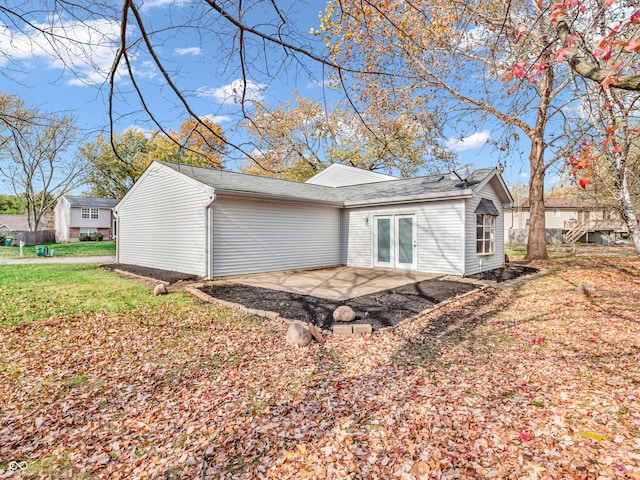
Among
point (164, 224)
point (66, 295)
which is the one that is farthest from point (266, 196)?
point (66, 295)

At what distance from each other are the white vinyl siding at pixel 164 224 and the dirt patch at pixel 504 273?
899 centimetres

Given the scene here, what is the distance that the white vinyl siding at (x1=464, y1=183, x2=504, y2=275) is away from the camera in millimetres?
10703

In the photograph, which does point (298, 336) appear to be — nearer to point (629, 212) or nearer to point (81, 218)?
point (629, 212)

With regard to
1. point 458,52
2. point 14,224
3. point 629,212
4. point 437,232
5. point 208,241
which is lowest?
point 208,241

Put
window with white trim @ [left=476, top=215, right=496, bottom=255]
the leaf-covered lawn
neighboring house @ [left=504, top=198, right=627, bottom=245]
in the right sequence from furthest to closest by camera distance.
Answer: neighboring house @ [left=504, top=198, right=627, bottom=245], window with white trim @ [left=476, top=215, right=496, bottom=255], the leaf-covered lawn

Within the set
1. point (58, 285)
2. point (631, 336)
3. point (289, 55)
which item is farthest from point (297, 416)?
point (58, 285)

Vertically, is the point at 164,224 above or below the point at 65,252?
above

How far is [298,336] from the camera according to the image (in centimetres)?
471

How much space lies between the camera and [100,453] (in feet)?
8.39

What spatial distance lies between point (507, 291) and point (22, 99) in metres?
14.4

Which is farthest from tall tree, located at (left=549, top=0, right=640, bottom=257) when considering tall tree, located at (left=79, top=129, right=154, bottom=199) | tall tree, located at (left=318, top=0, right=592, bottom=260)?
tall tree, located at (left=79, top=129, right=154, bottom=199)

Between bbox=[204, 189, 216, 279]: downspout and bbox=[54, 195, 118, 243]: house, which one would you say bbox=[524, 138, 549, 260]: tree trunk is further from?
bbox=[54, 195, 118, 243]: house

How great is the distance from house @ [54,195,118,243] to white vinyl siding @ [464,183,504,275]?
3713 centimetres

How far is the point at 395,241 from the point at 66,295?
393 inches
